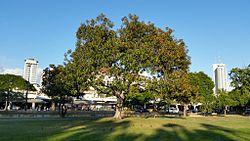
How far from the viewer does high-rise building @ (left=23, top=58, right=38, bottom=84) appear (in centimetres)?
13199

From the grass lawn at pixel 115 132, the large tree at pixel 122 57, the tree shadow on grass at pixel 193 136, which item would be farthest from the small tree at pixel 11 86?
the tree shadow on grass at pixel 193 136

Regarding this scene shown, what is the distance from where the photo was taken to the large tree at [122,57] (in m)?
27.6

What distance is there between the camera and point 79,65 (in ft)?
92.4

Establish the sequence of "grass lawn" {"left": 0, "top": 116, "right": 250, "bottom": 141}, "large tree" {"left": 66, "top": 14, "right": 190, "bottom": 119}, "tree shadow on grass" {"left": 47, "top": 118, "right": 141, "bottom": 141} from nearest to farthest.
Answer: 1. "tree shadow on grass" {"left": 47, "top": 118, "right": 141, "bottom": 141}
2. "grass lawn" {"left": 0, "top": 116, "right": 250, "bottom": 141}
3. "large tree" {"left": 66, "top": 14, "right": 190, "bottom": 119}

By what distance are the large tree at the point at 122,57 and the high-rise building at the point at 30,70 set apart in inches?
4244

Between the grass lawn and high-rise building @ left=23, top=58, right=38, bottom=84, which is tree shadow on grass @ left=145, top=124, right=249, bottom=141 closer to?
the grass lawn

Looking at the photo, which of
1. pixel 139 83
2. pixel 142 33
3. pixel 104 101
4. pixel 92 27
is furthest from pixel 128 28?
pixel 104 101

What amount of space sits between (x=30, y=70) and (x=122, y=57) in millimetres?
118069

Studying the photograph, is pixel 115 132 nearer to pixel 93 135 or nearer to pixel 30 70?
pixel 93 135

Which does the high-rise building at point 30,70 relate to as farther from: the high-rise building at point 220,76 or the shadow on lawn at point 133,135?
the shadow on lawn at point 133,135

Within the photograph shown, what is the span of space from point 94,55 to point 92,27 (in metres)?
4.20

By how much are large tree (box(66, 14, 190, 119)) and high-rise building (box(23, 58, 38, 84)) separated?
108 metres

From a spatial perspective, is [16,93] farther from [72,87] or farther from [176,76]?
[176,76]

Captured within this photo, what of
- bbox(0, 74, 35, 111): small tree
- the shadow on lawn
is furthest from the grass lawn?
bbox(0, 74, 35, 111): small tree
